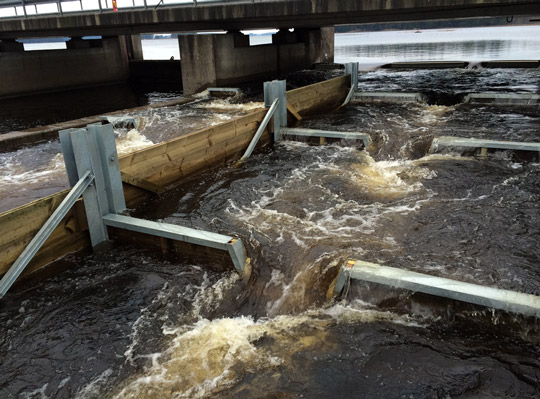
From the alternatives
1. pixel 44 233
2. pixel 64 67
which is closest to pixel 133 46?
pixel 64 67

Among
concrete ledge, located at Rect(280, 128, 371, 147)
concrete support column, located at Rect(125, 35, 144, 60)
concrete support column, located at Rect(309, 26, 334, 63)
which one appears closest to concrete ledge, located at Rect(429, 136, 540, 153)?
concrete ledge, located at Rect(280, 128, 371, 147)

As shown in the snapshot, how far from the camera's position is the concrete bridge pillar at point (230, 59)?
22828mm

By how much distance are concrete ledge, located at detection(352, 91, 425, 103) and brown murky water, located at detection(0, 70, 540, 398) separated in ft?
30.4

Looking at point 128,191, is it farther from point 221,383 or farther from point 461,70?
point 461,70

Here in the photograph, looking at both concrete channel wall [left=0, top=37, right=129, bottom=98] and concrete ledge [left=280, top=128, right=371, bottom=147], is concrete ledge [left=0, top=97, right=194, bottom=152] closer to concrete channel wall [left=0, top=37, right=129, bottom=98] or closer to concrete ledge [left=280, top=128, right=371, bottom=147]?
concrete ledge [left=280, top=128, right=371, bottom=147]

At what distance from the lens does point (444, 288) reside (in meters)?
4.82

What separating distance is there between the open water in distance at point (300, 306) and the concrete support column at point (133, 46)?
97.2ft

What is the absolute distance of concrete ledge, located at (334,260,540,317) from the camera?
4562 mm

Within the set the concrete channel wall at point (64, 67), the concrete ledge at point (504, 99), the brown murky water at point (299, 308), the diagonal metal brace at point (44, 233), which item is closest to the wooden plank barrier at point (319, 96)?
the concrete ledge at point (504, 99)

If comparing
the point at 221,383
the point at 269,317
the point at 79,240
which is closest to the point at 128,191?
the point at 79,240

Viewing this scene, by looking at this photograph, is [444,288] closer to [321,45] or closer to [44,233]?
[44,233]

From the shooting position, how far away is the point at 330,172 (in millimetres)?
10070

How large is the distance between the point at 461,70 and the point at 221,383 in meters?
29.4

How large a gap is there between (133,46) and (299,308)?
3473 centimetres
